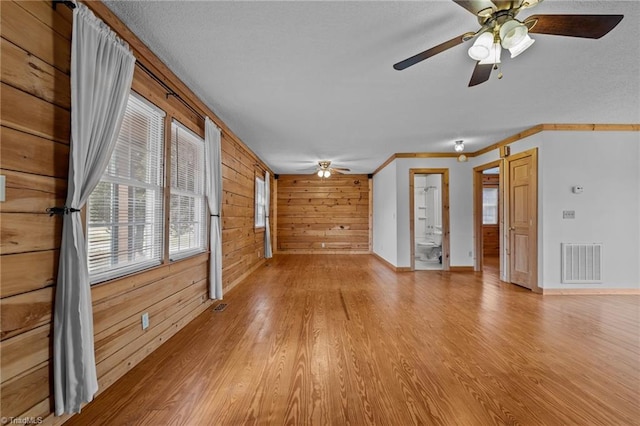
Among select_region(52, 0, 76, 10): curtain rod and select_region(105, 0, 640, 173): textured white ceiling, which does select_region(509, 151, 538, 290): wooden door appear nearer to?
select_region(105, 0, 640, 173): textured white ceiling

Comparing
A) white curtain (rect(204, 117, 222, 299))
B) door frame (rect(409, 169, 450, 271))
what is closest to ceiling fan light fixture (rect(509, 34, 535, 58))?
white curtain (rect(204, 117, 222, 299))

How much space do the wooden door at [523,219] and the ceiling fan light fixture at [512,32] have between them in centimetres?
335

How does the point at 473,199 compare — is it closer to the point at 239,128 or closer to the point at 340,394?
the point at 239,128

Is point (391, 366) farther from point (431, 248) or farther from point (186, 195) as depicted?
point (431, 248)

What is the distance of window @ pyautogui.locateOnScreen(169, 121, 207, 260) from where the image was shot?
2836 millimetres

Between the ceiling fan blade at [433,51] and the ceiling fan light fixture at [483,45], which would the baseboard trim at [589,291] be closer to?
the ceiling fan light fixture at [483,45]

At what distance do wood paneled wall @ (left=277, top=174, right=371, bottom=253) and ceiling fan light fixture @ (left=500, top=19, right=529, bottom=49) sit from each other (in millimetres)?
7121

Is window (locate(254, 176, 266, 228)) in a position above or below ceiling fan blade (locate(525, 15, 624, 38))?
below

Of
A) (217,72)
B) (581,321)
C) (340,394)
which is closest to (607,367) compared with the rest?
(581,321)

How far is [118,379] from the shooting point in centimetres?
195

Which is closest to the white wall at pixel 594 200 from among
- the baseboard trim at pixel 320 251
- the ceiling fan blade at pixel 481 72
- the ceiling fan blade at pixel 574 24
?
the ceiling fan blade at pixel 481 72

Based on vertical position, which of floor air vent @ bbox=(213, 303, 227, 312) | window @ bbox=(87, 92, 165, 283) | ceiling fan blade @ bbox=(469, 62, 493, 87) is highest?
ceiling fan blade @ bbox=(469, 62, 493, 87)

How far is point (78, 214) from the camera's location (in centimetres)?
155

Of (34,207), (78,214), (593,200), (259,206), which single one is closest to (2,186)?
(34,207)
